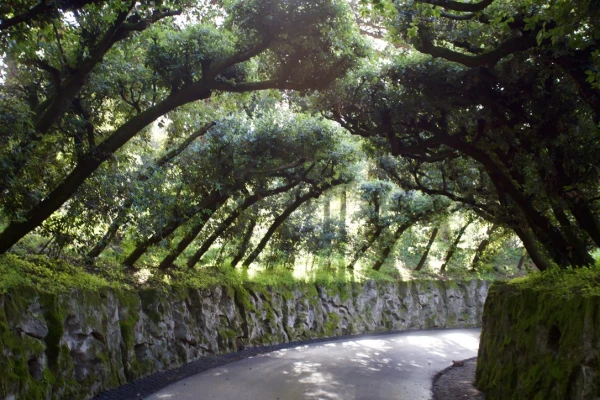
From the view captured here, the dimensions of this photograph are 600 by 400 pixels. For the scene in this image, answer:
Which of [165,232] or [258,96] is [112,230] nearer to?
[165,232]

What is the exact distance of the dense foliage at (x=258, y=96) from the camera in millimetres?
6590

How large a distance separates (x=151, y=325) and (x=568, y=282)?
25.2ft

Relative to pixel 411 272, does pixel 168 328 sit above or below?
below

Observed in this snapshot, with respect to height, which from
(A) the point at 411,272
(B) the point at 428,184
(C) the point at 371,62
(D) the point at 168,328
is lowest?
(D) the point at 168,328

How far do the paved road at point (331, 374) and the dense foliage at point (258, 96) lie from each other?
129 inches

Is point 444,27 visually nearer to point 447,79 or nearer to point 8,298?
point 447,79

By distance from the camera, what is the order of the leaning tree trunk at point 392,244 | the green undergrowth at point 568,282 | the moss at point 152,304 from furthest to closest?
the leaning tree trunk at point 392,244 < the moss at point 152,304 < the green undergrowth at point 568,282

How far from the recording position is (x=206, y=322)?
12.2 m

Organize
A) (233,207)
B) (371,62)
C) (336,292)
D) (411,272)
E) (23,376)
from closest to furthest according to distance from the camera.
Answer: (23,376) < (371,62) < (233,207) < (336,292) < (411,272)

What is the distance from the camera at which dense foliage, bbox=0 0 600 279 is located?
6.59 metres

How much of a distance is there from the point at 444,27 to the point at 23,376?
8044 millimetres

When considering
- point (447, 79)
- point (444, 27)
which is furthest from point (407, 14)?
point (447, 79)

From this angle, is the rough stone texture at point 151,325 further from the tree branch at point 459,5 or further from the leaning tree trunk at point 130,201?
the tree branch at point 459,5

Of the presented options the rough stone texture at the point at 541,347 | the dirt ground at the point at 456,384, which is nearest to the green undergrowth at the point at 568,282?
the rough stone texture at the point at 541,347
